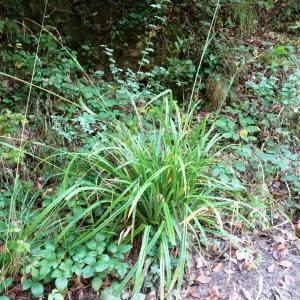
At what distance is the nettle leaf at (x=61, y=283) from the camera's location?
193cm

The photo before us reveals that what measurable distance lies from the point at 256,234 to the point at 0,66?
239 centimetres

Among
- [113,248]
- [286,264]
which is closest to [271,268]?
[286,264]

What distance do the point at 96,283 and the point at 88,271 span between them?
77mm

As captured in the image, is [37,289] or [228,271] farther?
[228,271]

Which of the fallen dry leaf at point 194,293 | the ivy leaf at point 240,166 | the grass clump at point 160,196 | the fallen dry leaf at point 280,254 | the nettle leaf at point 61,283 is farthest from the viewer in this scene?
the ivy leaf at point 240,166

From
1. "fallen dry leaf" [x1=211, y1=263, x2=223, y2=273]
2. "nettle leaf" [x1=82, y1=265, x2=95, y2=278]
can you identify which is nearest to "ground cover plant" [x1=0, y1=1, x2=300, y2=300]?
"nettle leaf" [x1=82, y1=265, x2=95, y2=278]

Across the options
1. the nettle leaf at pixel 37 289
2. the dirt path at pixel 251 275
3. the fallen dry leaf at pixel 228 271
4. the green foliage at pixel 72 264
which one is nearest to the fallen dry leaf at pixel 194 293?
the dirt path at pixel 251 275

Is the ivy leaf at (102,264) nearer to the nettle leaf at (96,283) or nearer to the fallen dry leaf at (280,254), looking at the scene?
the nettle leaf at (96,283)

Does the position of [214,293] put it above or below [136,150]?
below

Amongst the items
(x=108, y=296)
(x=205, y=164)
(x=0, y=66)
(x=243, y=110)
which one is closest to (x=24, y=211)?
(x=108, y=296)

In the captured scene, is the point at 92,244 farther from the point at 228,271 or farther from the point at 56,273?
the point at 228,271

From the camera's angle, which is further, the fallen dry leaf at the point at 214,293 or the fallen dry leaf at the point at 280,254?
the fallen dry leaf at the point at 280,254

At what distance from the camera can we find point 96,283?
201cm

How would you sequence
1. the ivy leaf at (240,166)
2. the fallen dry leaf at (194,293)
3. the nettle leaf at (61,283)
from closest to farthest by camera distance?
the nettle leaf at (61,283), the fallen dry leaf at (194,293), the ivy leaf at (240,166)
